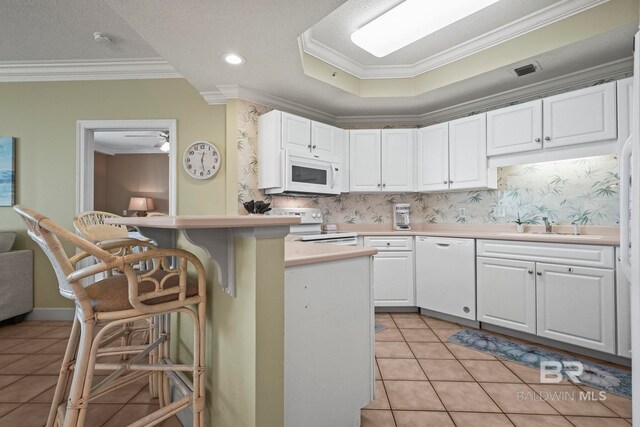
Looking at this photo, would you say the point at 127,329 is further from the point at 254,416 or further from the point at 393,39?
the point at 393,39

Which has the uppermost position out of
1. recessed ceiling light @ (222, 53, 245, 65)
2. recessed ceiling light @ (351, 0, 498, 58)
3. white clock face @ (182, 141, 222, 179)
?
recessed ceiling light @ (351, 0, 498, 58)

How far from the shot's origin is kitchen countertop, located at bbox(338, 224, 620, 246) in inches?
85.1

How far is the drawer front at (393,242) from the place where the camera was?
3.18 m

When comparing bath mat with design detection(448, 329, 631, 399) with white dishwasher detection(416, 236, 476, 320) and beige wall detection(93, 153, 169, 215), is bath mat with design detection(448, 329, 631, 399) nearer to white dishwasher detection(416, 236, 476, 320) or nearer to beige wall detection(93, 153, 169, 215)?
white dishwasher detection(416, 236, 476, 320)

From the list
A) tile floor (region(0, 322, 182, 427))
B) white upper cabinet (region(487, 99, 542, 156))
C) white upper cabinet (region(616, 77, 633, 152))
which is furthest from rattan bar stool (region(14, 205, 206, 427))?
white upper cabinet (region(616, 77, 633, 152))

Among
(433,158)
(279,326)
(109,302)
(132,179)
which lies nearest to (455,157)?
(433,158)

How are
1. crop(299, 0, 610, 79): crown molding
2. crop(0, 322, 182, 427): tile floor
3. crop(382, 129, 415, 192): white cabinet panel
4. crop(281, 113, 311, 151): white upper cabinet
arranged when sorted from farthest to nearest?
crop(382, 129, 415, 192): white cabinet panel < crop(281, 113, 311, 151): white upper cabinet < crop(299, 0, 610, 79): crown molding < crop(0, 322, 182, 427): tile floor

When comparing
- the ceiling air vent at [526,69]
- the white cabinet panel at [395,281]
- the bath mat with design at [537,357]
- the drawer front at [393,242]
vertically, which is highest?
the ceiling air vent at [526,69]

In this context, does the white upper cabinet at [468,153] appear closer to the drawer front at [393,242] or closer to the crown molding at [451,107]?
the crown molding at [451,107]

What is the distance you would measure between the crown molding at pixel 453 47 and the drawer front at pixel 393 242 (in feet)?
A: 5.67

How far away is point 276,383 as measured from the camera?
1.03 meters

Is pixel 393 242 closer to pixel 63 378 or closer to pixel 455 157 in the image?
pixel 455 157

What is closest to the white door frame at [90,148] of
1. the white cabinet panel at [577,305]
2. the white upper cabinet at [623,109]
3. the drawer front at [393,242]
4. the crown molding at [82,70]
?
the crown molding at [82,70]

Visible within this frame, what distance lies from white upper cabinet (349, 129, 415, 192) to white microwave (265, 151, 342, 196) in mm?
283
